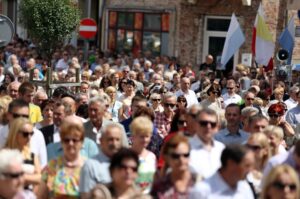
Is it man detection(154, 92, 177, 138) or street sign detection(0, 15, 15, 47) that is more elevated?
street sign detection(0, 15, 15, 47)

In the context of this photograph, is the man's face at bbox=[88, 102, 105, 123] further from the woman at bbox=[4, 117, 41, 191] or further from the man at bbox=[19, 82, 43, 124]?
the man at bbox=[19, 82, 43, 124]

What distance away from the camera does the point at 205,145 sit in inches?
346

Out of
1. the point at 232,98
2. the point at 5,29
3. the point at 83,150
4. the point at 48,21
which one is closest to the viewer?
the point at 83,150

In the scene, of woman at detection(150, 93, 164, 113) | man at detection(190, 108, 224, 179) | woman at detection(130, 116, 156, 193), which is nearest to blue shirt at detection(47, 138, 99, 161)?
woman at detection(130, 116, 156, 193)

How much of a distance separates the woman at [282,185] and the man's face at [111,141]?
1.71 meters

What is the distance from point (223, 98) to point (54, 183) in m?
8.96

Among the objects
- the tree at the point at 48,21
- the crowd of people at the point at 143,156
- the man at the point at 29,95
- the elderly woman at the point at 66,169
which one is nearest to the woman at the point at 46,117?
the crowd of people at the point at 143,156

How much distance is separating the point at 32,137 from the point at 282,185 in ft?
10.9

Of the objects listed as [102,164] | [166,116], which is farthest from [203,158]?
[166,116]

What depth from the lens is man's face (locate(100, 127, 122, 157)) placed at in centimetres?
845

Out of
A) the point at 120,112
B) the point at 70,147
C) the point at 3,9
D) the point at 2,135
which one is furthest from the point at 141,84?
the point at 3,9

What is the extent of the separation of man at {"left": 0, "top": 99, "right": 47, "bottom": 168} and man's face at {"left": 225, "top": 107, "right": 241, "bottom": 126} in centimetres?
240

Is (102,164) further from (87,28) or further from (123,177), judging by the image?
(87,28)

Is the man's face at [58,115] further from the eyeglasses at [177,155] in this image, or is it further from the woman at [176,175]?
the eyeglasses at [177,155]
